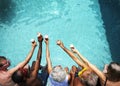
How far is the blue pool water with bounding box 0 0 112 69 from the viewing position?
8.35 meters

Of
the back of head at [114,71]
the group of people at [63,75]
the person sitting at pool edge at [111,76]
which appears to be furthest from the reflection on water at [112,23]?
the back of head at [114,71]

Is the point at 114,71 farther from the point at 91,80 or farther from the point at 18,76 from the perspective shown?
the point at 18,76

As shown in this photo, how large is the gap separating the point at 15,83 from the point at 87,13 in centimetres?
499

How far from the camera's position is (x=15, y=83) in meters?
5.78

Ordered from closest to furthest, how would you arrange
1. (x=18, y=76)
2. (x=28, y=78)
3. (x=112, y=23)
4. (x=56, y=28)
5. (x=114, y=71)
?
1. (x=114, y=71)
2. (x=18, y=76)
3. (x=28, y=78)
4. (x=112, y=23)
5. (x=56, y=28)

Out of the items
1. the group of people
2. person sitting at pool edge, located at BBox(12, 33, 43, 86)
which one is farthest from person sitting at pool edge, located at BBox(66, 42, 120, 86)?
person sitting at pool edge, located at BBox(12, 33, 43, 86)

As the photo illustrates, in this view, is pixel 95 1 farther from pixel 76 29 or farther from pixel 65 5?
pixel 76 29

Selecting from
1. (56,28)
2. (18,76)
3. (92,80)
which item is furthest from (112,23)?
(18,76)

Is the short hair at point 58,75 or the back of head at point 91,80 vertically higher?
the short hair at point 58,75

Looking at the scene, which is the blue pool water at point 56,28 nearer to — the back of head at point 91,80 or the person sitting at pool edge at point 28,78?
the person sitting at pool edge at point 28,78

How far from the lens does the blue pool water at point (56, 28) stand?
27.4 ft

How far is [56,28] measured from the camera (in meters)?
9.45

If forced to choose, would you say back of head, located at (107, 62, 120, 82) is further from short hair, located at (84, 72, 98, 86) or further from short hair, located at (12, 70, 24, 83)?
short hair, located at (12, 70, 24, 83)

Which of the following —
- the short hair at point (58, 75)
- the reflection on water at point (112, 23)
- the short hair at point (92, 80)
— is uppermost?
the reflection on water at point (112, 23)
